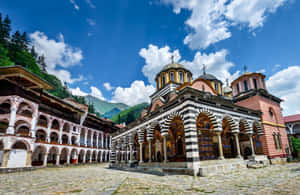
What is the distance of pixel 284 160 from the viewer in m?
17.0

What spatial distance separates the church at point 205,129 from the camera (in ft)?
36.4

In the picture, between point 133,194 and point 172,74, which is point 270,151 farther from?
point 133,194

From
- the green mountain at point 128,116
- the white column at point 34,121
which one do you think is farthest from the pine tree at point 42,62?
the white column at point 34,121

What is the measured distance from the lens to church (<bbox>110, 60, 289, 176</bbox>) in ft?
36.4

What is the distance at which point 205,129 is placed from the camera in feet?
41.1

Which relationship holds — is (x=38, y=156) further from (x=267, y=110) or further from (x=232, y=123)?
(x=267, y=110)

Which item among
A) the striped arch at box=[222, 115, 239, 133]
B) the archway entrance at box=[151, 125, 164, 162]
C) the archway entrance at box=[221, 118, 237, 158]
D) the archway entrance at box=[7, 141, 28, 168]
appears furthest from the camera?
the archway entrance at box=[151, 125, 164, 162]

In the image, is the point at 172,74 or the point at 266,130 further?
the point at 172,74

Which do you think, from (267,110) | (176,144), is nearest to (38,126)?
(176,144)

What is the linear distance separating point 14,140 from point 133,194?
20.7 meters

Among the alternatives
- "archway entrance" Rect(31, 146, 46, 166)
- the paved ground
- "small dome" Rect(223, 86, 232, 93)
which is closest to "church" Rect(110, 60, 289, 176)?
the paved ground

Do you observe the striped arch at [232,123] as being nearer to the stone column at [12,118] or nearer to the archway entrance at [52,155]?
the stone column at [12,118]

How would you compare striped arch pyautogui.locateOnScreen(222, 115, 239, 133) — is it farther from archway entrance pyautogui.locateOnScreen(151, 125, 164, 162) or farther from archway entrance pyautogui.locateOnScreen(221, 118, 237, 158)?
archway entrance pyautogui.locateOnScreen(151, 125, 164, 162)

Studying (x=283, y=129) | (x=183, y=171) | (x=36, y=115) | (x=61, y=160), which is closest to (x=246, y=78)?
(x=283, y=129)
